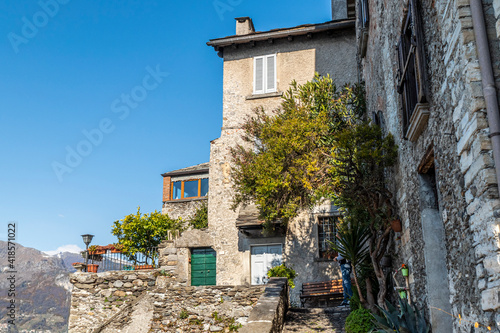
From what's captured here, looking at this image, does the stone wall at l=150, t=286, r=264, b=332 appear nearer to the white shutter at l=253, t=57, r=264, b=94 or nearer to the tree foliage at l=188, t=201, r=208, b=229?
the white shutter at l=253, t=57, r=264, b=94

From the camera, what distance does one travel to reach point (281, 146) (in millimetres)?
8773

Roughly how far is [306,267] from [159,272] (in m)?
4.35

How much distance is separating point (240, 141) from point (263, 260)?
3.79 m

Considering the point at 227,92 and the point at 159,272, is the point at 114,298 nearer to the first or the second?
the point at 159,272

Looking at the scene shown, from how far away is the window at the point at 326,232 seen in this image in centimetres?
1362

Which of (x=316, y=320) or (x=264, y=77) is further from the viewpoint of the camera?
(x=264, y=77)

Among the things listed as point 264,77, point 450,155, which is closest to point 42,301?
point 264,77

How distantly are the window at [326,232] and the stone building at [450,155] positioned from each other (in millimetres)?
6414

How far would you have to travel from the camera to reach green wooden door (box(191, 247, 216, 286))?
1574cm

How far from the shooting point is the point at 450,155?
178 inches

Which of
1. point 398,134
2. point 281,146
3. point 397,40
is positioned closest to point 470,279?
point 398,134

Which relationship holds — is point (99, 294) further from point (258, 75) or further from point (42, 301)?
point (42, 301)

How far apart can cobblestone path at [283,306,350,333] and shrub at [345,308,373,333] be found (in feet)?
2.62

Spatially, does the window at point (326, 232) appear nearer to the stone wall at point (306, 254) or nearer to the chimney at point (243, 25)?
the stone wall at point (306, 254)
